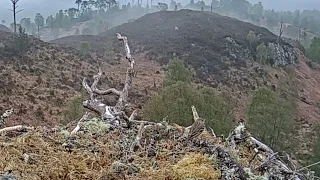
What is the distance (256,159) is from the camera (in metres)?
3.82

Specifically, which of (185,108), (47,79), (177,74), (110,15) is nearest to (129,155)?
(185,108)

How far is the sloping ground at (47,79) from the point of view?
73.4 ft

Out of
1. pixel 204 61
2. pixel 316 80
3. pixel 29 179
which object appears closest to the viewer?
pixel 29 179

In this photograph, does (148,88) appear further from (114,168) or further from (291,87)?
(114,168)

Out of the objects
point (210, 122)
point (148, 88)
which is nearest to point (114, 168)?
point (210, 122)

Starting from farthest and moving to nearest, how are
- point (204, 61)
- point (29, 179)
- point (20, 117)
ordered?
point (204, 61) < point (20, 117) < point (29, 179)

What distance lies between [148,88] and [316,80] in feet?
91.2

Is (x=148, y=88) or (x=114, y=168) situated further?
(x=148, y=88)

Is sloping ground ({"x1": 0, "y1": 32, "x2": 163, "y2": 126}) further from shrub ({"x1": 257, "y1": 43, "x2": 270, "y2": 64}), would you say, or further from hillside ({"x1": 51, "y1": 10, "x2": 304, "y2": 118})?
shrub ({"x1": 257, "y1": 43, "x2": 270, "y2": 64})

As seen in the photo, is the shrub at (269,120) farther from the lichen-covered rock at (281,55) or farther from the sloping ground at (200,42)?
the lichen-covered rock at (281,55)

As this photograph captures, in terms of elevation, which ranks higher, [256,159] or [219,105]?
[256,159]

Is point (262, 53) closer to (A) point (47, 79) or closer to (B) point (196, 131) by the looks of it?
(A) point (47, 79)

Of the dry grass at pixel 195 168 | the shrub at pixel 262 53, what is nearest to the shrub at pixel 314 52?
the shrub at pixel 262 53

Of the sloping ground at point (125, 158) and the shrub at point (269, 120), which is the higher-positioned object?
the sloping ground at point (125, 158)
